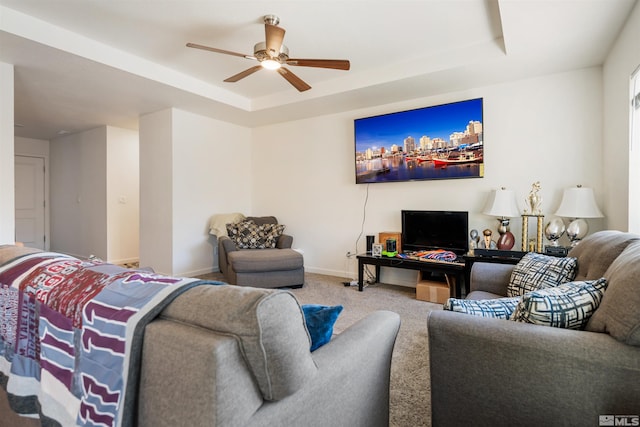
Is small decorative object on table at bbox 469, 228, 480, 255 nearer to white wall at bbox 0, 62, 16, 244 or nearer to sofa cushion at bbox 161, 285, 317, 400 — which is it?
sofa cushion at bbox 161, 285, 317, 400

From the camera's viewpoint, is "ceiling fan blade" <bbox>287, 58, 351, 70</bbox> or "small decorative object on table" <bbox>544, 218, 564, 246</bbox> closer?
"ceiling fan blade" <bbox>287, 58, 351, 70</bbox>

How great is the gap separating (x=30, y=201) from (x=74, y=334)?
297 inches

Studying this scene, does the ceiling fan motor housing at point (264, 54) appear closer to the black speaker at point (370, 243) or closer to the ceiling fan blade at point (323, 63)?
the ceiling fan blade at point (323, 63)

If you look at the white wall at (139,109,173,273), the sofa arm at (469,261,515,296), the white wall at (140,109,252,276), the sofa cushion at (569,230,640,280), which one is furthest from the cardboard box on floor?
the white wall at (139,109,173,273)

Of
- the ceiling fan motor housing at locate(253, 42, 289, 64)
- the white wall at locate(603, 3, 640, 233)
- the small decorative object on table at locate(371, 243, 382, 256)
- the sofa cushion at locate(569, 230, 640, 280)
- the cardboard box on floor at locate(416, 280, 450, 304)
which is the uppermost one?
the ceiling fan motor housing at locate(253, 42, 289, 64)

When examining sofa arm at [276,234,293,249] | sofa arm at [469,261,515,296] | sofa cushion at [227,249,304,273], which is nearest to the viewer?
sofa arm at [469,261,515,296]

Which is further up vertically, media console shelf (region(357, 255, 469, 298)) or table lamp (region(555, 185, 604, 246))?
table lamp (region(555, 185, 604, 246))

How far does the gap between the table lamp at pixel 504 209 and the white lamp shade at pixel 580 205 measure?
1.29ft

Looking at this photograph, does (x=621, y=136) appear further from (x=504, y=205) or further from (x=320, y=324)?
(x=320, y=324)

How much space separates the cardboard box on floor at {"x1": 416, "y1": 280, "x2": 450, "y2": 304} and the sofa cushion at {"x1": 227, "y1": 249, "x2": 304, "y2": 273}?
1427 millimetres

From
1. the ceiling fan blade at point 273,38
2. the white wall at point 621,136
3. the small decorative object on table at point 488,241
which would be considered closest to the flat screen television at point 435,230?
the small decorative object on table at point 488,241

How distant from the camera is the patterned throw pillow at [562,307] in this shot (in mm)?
1099

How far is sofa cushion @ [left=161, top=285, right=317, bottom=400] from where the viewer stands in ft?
2.09

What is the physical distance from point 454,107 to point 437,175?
768 mm
